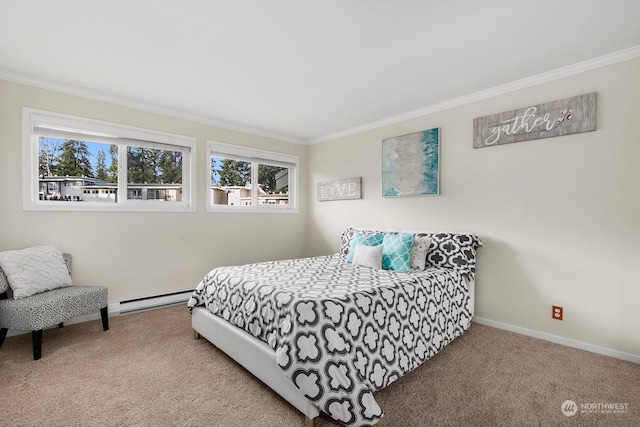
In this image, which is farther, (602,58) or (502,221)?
(502,221)

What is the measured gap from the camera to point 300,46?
2238 millimetres

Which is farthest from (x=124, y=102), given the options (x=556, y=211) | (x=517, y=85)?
(x=556, y=211)

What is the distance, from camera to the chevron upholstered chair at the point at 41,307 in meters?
2.26

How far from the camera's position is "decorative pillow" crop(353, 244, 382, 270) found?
115 inches

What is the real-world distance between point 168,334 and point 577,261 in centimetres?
366

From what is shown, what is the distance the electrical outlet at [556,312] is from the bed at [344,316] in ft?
2.11

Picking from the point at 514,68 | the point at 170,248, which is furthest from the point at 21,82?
the point at 514,68

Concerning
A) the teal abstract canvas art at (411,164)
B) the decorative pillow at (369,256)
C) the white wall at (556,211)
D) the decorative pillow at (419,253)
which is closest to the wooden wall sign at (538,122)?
the white wall at (556,211)

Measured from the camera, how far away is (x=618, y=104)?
232 cm

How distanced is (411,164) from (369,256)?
1.34 metres

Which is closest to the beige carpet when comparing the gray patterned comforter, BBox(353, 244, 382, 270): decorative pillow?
the gray patterned comforter

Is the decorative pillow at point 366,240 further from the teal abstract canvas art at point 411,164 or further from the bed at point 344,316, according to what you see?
the teal abstract canvas art at point 411,164

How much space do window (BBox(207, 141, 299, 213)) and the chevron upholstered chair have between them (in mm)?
1618

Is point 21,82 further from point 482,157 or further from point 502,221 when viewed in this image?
point 502,221
